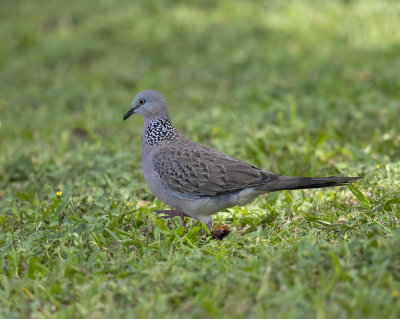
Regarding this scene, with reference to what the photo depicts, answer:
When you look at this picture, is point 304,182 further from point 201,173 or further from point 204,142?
point 204,142

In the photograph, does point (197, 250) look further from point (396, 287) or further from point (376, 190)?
point (376, 190)

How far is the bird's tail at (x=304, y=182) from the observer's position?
4219mm

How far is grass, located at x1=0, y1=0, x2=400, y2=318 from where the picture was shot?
333 centimetres

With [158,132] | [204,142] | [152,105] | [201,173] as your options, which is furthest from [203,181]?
[204,142]

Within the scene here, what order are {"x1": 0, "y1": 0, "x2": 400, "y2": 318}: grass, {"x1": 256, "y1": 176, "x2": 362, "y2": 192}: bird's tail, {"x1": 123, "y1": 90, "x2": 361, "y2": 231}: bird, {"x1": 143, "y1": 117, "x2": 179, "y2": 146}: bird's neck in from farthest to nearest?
{"x1": 143, "y1": 117, "x2": 179, "y2": 146}: bird's neck → {"x1": 123, "y1": 90, "x2": 361, "y2": 231}: bird → {"x1": 256, "y1": 176, "x2": 362, "y2": 192}: bird's tail → {"x1": 0, "y1": 0, "x2": 400, "y2": 318}: grass

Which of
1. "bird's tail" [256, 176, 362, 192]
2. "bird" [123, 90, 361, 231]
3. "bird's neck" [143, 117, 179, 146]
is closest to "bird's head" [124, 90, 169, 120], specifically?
"bird's neck" [143, 117, 179, 146]

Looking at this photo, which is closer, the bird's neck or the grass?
the grass

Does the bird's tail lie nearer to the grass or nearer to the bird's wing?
the bird's wing

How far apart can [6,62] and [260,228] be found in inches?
289

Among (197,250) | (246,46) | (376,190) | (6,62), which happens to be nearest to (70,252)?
(197,250)

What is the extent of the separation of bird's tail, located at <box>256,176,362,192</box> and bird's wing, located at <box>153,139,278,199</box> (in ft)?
0.17

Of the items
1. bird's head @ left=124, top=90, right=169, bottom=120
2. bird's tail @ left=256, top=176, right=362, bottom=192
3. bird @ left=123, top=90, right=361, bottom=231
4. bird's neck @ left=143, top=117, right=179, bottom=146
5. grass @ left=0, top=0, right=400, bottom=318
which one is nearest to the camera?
grass @ left=0, top=0, right=400, bottom=318

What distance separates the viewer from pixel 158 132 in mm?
5211

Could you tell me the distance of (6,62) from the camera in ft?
33.4
